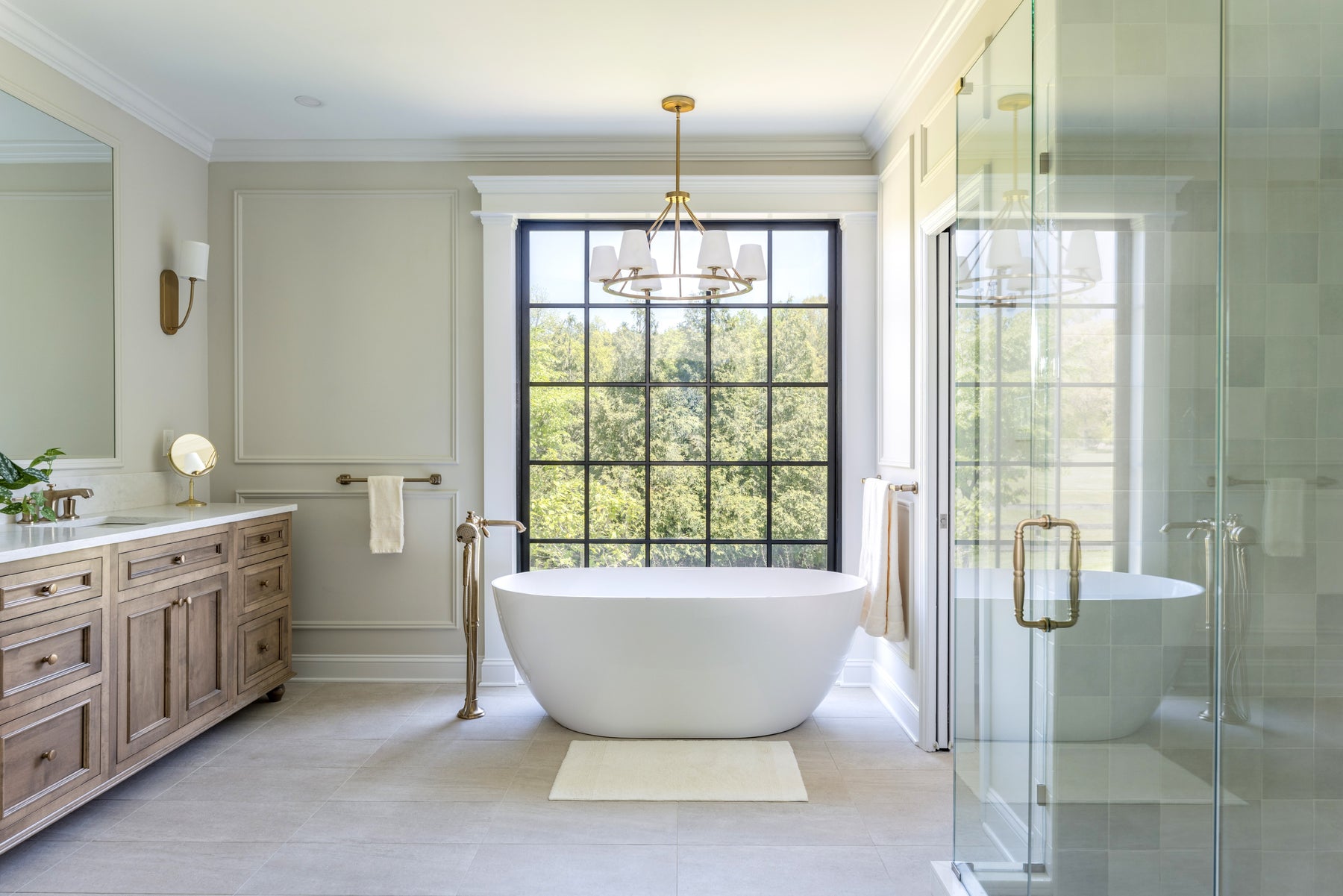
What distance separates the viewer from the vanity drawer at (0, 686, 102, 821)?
2.12 metres

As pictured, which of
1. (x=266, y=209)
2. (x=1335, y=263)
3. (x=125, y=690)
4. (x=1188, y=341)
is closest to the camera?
(x=1335, y=263)

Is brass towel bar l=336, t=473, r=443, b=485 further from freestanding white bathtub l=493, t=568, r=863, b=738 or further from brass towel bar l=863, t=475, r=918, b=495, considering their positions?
brass towel bar l=863, t=475, r=918, b=495

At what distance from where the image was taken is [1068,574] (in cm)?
150

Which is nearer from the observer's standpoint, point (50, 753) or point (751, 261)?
point (50, 753)

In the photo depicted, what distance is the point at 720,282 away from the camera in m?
3.28

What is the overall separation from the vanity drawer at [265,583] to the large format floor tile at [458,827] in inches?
19.2

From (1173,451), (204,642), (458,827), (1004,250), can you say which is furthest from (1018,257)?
(204,642)

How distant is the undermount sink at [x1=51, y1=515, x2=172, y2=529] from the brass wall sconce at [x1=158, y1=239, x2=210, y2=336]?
0.91 meters

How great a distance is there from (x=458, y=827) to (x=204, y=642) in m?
1.27

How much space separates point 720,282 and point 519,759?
1.91 metres

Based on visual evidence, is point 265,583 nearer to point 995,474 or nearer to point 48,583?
point 48,583

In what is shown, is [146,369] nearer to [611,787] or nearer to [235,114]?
[235,114]

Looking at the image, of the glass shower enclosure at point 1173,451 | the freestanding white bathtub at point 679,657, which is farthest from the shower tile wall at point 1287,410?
the freestanding white bathtub at point 679,657

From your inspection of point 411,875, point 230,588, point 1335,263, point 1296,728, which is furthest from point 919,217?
point 230,588
